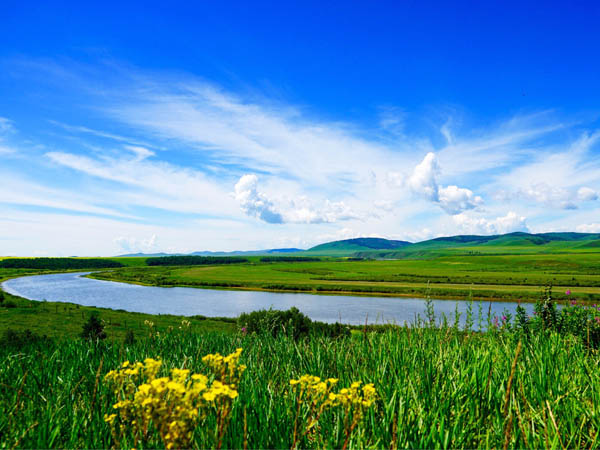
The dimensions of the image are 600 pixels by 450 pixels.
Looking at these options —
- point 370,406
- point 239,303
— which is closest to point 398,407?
point 370,406

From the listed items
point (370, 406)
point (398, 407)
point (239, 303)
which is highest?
point (370, 406)

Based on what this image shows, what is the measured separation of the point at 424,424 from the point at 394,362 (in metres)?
1.46

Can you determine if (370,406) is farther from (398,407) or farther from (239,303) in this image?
(239,303)

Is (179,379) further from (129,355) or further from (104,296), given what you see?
(104,296)

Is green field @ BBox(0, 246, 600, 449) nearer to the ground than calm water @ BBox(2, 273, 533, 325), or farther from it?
farther from it

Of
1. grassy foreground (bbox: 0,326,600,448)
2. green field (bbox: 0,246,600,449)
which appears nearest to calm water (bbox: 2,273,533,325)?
green field (bbox: 0,246,600,449)

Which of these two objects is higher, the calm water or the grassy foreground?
the grassy foreground

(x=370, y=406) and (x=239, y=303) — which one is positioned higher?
(x=370, y=406)

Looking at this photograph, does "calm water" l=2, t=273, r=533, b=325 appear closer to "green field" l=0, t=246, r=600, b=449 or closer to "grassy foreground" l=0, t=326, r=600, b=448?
"green field" l=0, t=246, r=600, b=449

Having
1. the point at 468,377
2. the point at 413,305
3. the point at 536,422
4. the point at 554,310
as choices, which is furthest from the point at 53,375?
the point at 413,305

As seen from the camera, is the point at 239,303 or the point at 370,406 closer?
the point at 370,406

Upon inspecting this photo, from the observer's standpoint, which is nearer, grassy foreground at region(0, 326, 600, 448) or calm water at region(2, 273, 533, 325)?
grassy foreground at region(0, 326, 600, 448)

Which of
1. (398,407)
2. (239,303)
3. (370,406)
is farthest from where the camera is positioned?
(239,303)

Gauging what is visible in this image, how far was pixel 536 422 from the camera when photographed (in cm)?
321
